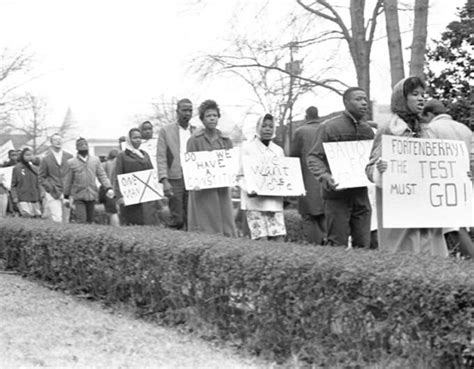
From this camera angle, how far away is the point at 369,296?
17.0 ft

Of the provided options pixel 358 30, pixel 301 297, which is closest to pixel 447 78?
pixel 358 30

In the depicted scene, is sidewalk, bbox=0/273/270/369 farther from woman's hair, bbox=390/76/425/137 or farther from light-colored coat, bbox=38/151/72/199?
light-colored coat, bbox=38/151/72/199

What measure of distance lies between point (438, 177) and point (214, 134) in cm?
355

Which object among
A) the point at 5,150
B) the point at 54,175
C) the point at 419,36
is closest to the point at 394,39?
the point at 419,36

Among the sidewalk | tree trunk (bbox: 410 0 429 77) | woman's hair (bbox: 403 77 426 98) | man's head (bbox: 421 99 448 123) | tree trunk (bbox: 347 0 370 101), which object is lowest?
the sidewalk

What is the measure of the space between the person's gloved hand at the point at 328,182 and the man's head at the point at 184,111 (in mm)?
2902

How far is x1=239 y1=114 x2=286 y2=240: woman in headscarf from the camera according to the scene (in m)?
9.24

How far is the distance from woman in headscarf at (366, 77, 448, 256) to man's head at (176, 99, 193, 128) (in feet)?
12.8

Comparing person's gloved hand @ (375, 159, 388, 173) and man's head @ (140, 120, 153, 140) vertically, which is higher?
man's head @ (140, 120, 153, 140)

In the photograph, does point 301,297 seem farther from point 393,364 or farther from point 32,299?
point 32,299

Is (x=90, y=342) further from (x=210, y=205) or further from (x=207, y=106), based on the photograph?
(x=207, y=106)

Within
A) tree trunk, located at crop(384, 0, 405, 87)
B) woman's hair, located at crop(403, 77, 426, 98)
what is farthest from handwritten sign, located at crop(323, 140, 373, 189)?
tree trunk, located at crop(384, 0, 405, 87)

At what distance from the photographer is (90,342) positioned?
6.69 meters

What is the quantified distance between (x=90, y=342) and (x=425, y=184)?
2.66m
